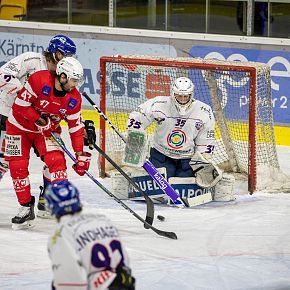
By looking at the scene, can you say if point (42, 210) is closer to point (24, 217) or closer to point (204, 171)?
point (24, 217)

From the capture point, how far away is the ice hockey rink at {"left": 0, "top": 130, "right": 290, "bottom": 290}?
602 centimetres

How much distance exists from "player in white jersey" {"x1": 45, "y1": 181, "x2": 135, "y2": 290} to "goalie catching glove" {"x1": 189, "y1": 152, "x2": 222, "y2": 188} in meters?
3.39

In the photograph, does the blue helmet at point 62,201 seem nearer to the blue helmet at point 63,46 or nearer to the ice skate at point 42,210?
the blue helmet at point 63,46

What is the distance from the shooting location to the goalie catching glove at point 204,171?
7.69 meters

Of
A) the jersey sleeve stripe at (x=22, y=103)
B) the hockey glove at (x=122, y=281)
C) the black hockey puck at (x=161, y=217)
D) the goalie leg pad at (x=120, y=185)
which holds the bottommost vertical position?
the black hockey puck at (x=161, y=217)

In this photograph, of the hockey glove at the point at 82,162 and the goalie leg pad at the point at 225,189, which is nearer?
the hockey glove at the point at 82,162

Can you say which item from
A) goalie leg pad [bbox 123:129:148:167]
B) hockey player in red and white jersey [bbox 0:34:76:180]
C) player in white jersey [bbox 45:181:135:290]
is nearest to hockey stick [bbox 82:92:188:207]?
goalie leg pad [bbox 123:129:148:167]

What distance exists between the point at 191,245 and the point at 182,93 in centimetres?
122

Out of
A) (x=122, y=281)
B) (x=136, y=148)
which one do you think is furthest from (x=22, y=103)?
(x=122, y=281)

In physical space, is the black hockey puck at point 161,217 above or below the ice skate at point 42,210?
below

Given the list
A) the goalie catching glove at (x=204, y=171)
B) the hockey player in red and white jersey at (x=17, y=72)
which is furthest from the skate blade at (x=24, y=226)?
the goalie catching glove at (x=204, y=171)

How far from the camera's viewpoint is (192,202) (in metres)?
7.64

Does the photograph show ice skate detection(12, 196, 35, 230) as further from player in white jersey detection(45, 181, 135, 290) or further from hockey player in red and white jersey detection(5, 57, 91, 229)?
→ player in white jersey detection(45, 181, 135, 290)

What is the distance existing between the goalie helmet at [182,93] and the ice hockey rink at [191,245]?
66 centimetres
